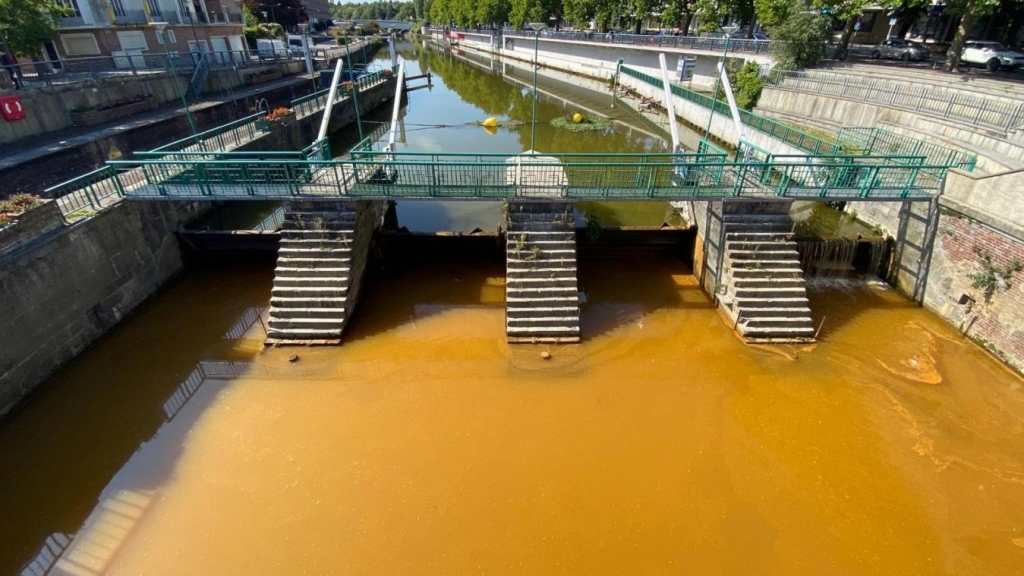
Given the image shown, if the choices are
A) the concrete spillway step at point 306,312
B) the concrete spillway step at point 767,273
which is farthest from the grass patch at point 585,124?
the concrete spillway step at point 306,312

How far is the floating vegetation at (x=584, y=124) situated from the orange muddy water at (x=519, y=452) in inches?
888

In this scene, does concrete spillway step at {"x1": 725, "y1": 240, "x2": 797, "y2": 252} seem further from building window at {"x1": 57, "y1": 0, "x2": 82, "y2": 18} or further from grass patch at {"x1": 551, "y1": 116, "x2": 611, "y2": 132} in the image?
building window at {"x1": 57, "y1": 0, "x2": 82, "y2": 18}

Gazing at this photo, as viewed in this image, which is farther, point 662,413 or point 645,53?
point 645,53

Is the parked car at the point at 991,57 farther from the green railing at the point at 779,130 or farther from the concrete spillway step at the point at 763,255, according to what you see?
the concrete spillway step at the point at 763,255

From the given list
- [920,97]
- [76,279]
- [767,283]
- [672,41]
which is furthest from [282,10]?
[767,283]

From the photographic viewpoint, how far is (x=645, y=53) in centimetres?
4500

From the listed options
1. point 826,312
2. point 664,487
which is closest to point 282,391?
point 664,487

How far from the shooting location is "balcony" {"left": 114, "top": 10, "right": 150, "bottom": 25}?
32050 millimetres

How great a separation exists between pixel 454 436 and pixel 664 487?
4.06m

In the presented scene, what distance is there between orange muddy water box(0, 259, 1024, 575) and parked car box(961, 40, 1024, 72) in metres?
25.6

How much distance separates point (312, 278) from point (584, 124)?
85.6 ft

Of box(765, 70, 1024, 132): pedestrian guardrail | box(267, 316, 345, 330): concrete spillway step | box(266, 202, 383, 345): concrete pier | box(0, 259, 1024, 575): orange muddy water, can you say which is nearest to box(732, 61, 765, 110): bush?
box(765, 70, 1024, 132): pedestrian guardrail

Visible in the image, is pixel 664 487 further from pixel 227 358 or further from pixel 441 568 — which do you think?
pixel 227 358

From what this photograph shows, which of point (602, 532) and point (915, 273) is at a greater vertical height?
point (915, 273)
